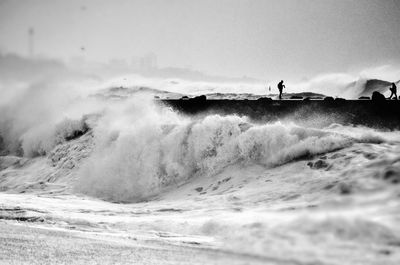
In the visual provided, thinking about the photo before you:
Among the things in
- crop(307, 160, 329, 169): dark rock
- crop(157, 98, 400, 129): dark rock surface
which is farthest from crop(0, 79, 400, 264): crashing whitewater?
crop(157, 98, 400, 129): dark rock surface

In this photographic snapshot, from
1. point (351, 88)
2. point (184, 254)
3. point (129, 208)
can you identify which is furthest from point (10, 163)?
point (351, 88)

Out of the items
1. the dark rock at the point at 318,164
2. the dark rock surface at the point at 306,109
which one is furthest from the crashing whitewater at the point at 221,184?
the dark rock surface at the point at 306,109

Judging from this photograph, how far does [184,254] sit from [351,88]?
1500 inches

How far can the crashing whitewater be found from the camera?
576 cm

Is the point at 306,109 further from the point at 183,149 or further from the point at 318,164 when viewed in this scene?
the point at 318,164

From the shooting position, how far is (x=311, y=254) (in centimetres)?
535

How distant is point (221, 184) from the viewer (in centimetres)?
1143

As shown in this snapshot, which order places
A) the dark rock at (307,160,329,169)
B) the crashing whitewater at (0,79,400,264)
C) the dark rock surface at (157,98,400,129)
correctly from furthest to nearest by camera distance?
the dark rock surface at (157,98,400,129)
the dark rock at (307,160,329,169)
the crashing whitewater at (0,79,400,264)

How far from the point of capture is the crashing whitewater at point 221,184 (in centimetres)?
576

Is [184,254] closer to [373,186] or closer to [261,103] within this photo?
[373,186]

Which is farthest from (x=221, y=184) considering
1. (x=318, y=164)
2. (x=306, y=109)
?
(x=306, y=109)

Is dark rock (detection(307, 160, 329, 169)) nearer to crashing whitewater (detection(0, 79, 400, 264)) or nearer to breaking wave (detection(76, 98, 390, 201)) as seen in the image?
crashing whitewater (detection(0, 79, 400, 264))

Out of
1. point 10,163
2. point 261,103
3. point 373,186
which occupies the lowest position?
point 10,163

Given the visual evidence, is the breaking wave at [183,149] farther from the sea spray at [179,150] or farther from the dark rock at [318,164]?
the dark rock at [318,164]
